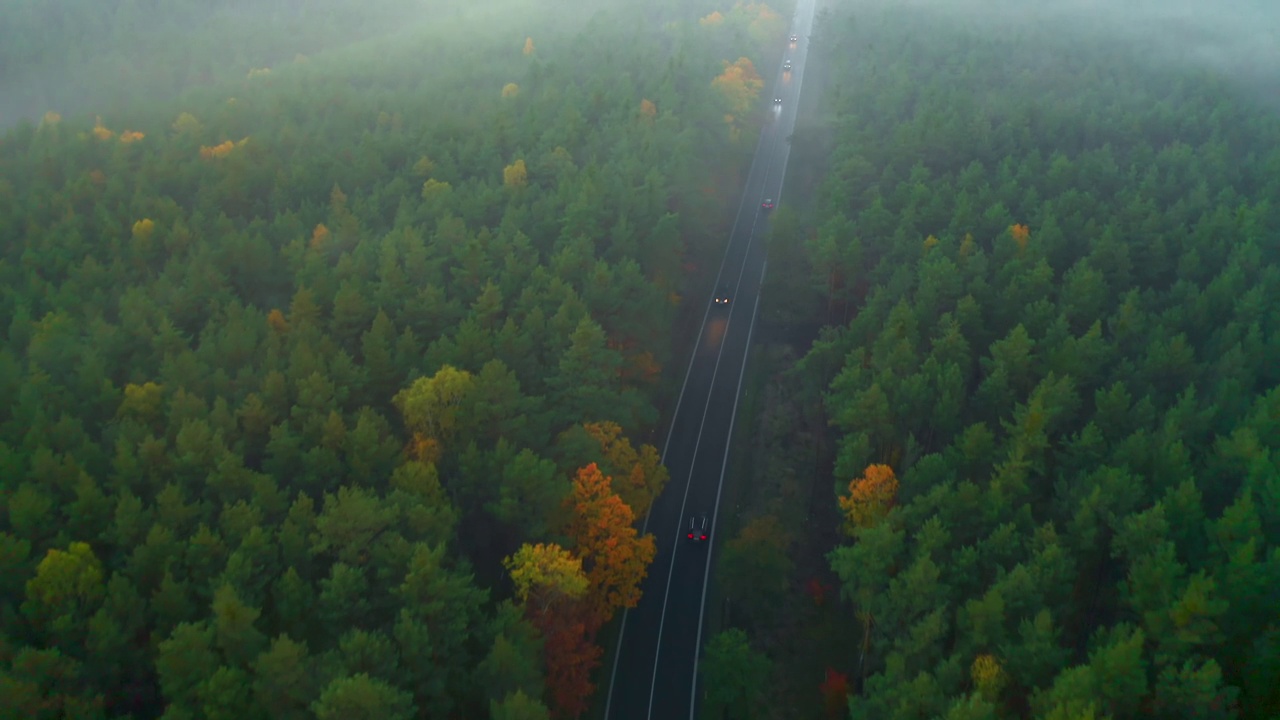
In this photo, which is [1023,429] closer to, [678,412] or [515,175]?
[678,412]

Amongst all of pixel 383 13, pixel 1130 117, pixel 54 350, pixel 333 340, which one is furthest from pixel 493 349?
pixel 383 13

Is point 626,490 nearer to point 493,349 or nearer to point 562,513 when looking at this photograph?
point 562,513

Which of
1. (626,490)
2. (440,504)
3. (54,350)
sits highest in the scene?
(54,350)

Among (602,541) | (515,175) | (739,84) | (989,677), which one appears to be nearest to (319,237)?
(515,175)

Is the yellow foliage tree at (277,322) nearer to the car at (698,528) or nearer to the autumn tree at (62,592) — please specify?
the autumn tree at (62,592)

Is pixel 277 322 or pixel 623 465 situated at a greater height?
pixel 277 322

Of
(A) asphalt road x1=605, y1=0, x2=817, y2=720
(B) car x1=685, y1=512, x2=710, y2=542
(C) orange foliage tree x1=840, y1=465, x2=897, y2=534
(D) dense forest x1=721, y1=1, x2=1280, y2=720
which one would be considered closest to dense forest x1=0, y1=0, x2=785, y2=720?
(A) asphalt road x1=605, y1=0, x2=817, y2=720
